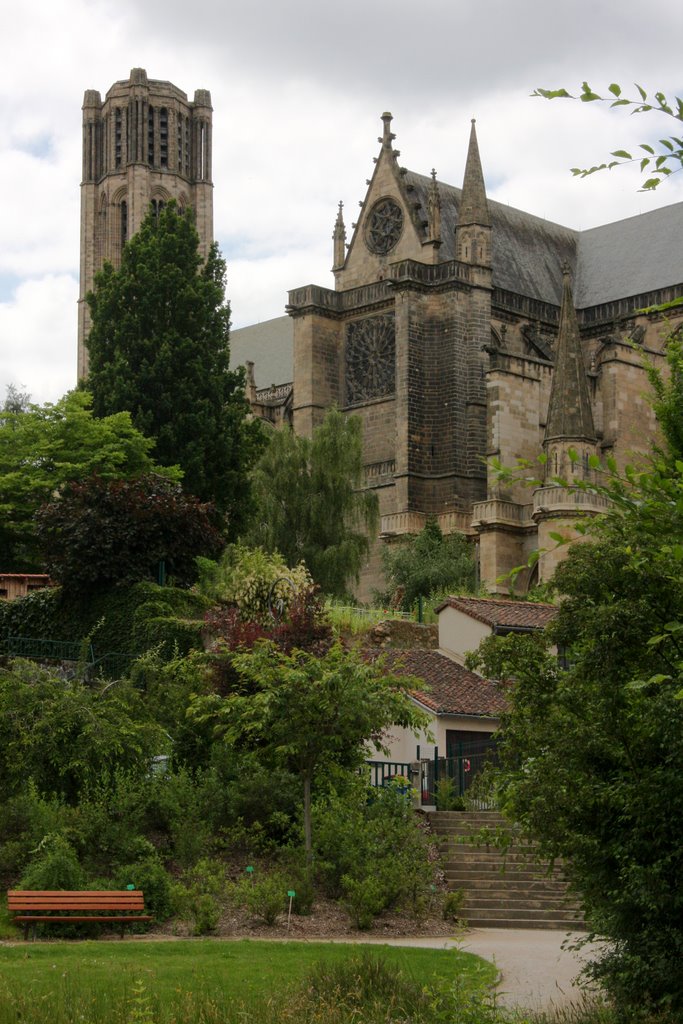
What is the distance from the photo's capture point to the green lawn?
1395cm

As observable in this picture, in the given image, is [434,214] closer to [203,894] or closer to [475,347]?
[475,347]

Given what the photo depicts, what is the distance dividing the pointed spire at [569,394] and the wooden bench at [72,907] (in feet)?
115

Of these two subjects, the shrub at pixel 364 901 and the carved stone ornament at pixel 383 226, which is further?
the carved stone ornament at pixel 383 226

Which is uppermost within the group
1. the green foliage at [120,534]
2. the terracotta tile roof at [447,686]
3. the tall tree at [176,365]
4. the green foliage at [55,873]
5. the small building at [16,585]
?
the tall tree at [176,365]

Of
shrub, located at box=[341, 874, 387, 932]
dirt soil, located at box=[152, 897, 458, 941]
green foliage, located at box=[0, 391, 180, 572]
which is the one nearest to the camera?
dirt soil, located at box=[152, 897, 458, 941]

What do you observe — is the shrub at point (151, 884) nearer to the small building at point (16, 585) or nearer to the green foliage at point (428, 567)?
the small building at point (16, 585)

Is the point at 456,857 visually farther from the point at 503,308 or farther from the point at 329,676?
the point at 503,308

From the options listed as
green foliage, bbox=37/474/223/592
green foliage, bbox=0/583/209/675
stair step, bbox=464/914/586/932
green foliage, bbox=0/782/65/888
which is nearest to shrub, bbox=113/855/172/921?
green foliage, bbox=0/782/65/888

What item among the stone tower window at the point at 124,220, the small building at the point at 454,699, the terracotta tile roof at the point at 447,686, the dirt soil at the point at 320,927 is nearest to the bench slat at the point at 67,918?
the dirt soil at the point at 320,927

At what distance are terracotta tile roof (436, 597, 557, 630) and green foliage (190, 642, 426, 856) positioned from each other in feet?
33.6

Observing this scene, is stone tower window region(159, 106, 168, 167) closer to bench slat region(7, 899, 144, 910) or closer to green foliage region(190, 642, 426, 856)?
green foliage region(190, 642, 426, 856)

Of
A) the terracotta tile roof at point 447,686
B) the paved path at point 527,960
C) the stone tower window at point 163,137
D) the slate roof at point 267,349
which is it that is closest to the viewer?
the paved path at point 527,960

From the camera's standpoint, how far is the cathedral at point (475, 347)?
56094 mm

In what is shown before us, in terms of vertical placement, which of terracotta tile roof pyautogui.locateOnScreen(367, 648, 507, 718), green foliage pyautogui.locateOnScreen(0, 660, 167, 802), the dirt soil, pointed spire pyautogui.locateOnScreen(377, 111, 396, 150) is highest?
pointed spire pyautogui.locateOnScreen(377, 111, 396, 150)
